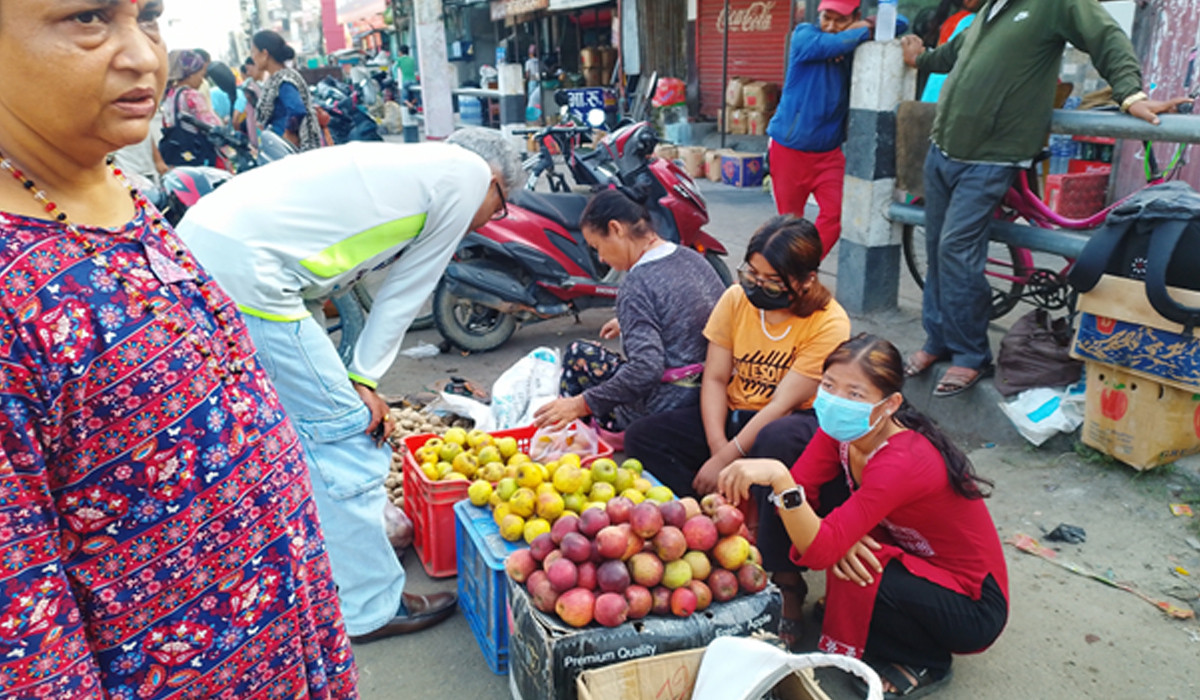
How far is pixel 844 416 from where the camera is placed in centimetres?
239

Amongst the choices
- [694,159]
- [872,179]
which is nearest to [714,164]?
[694,159]

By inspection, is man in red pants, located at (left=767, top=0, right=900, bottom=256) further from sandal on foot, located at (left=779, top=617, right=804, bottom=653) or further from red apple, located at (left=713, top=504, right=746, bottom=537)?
red apple, located at (left=713, top=504, right=746, bottom=537)

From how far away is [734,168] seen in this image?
11125 millimetres

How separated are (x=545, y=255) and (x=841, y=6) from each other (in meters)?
2.37

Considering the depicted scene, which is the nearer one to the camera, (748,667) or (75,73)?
(75,73)

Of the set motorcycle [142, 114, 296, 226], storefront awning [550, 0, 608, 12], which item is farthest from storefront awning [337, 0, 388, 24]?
motorcycle [142, 114, 296, 226]

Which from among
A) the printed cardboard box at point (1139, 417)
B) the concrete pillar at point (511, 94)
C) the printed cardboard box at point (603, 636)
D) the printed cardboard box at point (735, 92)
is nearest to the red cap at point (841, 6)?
the printed cardboard box at point (1139, 417)

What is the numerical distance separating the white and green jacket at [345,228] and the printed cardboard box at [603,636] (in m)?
0.97

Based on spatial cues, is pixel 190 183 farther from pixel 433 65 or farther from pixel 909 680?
pixel 433 65

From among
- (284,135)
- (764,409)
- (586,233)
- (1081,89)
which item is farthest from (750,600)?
(1081,89)

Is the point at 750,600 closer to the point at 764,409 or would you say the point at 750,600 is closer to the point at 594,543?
the point at 594,543

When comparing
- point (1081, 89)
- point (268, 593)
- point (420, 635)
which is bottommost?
point (420, 635)

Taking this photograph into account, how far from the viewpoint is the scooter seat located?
5.59 metres

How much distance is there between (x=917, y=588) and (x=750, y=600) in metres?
0.52
